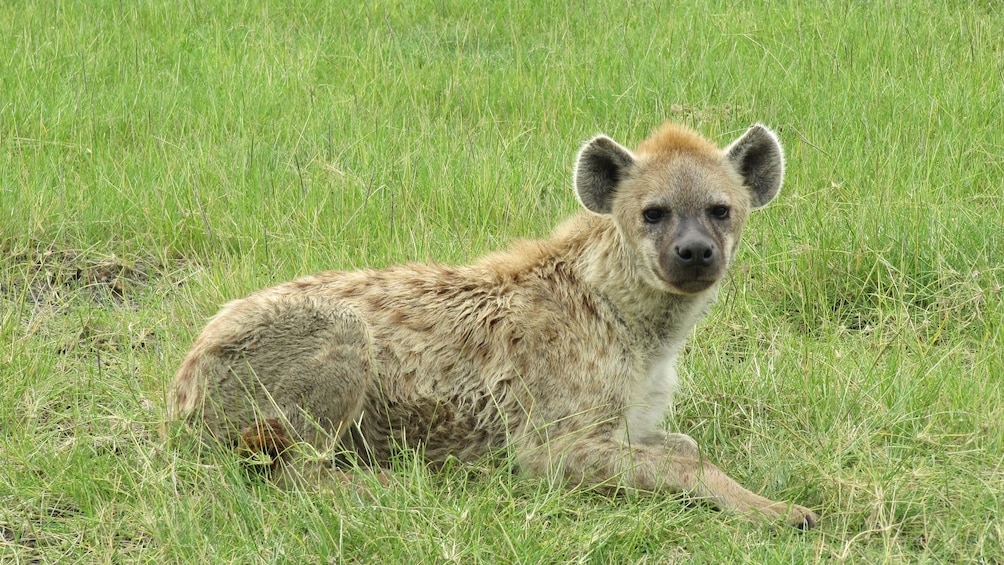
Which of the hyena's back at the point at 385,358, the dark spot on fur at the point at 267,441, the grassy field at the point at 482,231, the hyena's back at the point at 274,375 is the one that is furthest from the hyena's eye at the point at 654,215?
the dark spot on fur at the point at 267,441

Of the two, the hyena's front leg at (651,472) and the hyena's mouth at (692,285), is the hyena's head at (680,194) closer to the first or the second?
the hyena's mouth at (692,285)

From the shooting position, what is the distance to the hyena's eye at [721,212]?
11.5ft

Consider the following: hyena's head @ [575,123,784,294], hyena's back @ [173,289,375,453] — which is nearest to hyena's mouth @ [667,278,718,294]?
hyena's head @ [575,123,784,294]

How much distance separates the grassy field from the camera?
3.02 metres

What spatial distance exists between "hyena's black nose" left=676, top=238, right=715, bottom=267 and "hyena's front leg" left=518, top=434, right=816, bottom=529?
54 cm

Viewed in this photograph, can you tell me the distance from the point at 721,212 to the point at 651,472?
32.6 inches

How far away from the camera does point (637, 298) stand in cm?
357

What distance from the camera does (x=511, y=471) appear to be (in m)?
3.38

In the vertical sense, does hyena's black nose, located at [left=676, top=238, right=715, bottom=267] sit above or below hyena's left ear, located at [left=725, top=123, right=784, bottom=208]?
below

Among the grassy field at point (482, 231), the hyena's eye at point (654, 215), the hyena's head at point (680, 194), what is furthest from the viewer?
the hyena's eye at point (654, 215)

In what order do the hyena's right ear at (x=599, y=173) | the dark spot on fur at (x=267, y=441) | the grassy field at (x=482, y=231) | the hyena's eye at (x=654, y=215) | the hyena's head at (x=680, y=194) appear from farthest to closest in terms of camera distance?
1. the hyena's right ear at (x=599, y=173)
2. the hyena's eye at (x=654, y=215)
3. the hyena's head at (x=680, y=194)
4. the dark spot on fur at (x=267, y=441)
5. the grassy field at (x=482, y=231)

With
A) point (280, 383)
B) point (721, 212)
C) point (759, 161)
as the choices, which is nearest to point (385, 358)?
point (280, 383)

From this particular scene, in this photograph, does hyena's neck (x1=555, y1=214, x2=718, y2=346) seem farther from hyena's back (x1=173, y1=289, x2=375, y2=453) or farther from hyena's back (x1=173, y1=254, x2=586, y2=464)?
hyena's back (x1=173, y1=289, x2=375, y2=453)

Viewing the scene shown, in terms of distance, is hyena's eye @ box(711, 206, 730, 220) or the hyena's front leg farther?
hyena's eye @ box(711, 206, 730, 220)
